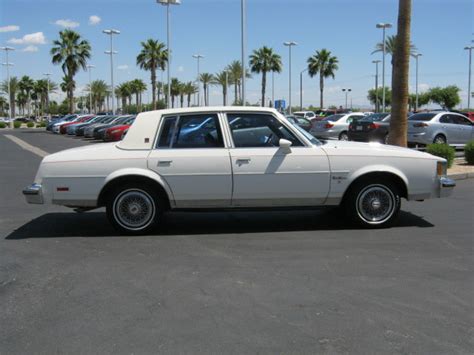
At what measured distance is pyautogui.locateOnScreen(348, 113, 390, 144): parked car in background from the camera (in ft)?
63.9

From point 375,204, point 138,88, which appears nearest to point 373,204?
point 375,204

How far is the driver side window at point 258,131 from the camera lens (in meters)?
6.78

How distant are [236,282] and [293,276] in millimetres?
568

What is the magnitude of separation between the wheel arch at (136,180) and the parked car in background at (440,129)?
41.4 ft

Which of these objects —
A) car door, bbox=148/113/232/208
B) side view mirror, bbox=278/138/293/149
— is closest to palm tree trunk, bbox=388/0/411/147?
side view mirror, bbox=278/138/293/149

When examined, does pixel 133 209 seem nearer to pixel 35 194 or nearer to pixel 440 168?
pixel 35 194

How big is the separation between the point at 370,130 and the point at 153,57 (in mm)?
43566

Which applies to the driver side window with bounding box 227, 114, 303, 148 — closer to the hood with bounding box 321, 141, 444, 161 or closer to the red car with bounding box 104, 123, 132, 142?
the hood with bounding box 321, 141, 444, 161

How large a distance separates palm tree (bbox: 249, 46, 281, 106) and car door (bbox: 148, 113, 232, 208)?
57.1 metres

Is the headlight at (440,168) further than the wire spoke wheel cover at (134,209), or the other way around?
the headlight at (440,168)

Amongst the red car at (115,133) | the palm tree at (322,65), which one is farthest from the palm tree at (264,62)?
the red car at (115,133)

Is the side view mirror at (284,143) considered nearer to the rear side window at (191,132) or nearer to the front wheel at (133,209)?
the rear side window at (191,132)

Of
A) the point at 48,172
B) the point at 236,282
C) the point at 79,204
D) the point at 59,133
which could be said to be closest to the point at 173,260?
the point at 236,282

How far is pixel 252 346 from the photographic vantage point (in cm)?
358
